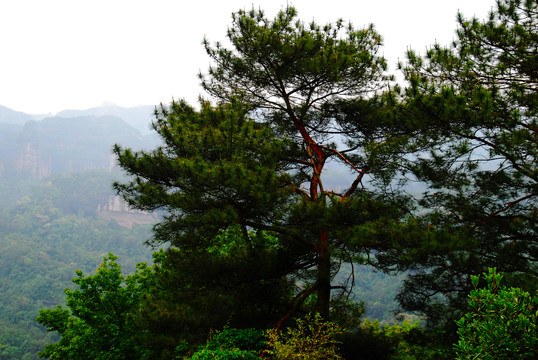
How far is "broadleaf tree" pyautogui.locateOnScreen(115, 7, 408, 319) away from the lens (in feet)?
16.5

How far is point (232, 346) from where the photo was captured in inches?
204

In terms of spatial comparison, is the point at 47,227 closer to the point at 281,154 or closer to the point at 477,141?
the point at 281,154

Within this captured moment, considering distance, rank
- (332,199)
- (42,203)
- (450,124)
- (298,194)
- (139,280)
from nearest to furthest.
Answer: (450,124), (332,199), (298,194), (139,280), (42,203)

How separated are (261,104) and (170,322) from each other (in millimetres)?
4774

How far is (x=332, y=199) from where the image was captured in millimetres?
5086

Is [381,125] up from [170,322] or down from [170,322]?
up

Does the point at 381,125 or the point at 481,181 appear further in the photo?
the point at 381,125

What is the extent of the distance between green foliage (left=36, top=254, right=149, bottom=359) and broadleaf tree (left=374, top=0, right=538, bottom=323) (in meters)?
8.11

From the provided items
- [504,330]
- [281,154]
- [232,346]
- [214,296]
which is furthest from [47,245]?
[504,330]

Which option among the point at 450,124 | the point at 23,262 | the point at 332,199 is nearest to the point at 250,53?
the point at 332,199

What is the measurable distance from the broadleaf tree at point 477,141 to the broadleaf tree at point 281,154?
63 cm

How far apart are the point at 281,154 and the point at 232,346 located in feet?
11.2

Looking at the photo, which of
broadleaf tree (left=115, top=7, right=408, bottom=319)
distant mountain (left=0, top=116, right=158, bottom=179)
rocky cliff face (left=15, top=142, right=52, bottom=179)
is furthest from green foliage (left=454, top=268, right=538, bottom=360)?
rocky cliff face (left=15, top=142, right=52, bottom=179)

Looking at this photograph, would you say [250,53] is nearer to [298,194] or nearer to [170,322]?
[298,194]
